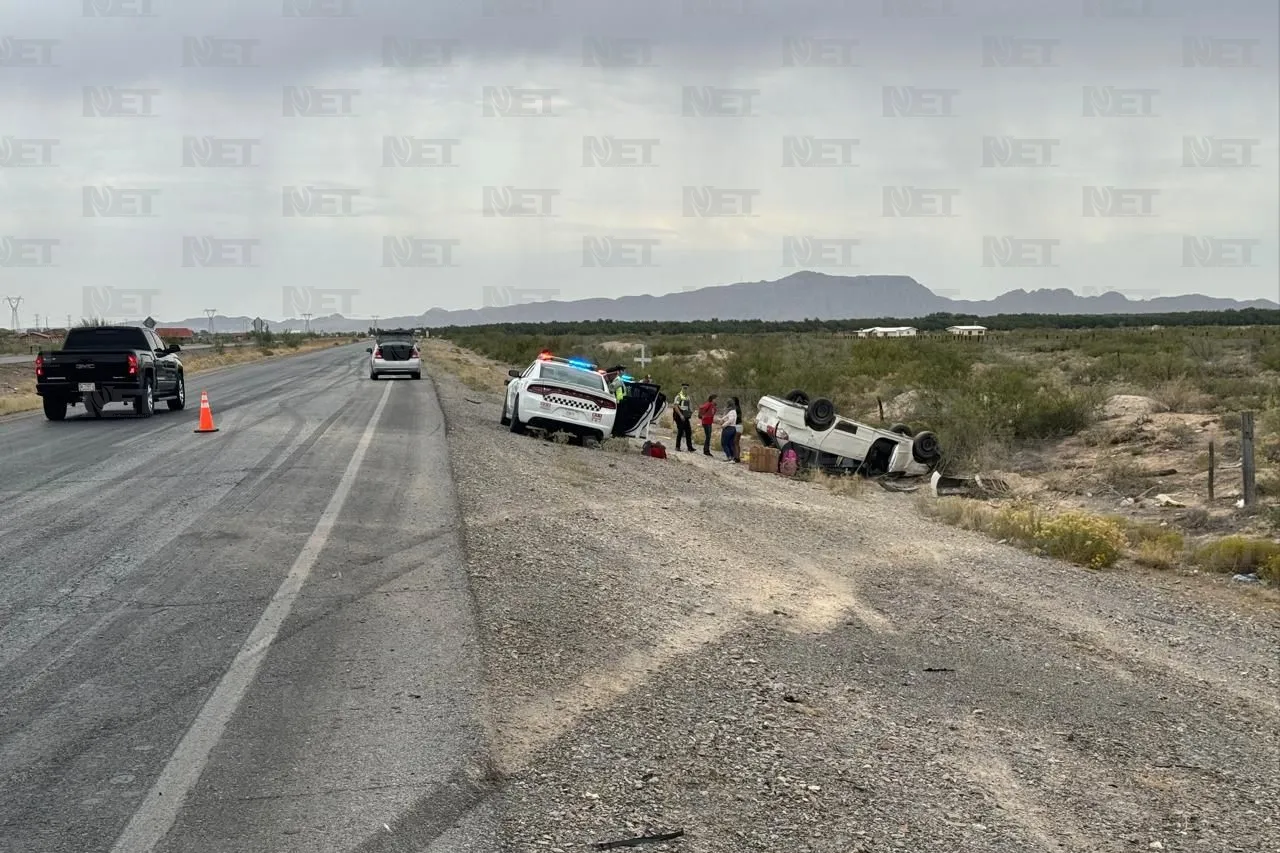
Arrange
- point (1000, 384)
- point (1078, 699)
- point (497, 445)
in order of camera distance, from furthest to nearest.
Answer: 1. point (1000, 384)
2. point (497, 445)
3. point (1078, 699)

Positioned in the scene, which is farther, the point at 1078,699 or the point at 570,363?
the point at 570,363

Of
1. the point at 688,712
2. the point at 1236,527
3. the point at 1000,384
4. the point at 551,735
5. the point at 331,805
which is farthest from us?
the point at 1000,384

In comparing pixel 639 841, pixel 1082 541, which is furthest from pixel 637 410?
pixel 639 841

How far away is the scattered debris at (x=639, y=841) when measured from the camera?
4219 millimetres

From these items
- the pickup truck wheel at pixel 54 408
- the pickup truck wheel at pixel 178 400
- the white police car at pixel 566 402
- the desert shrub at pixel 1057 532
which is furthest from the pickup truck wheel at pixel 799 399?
the pickup truck wheel at pixel 54 408

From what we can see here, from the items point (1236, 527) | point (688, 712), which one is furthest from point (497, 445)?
point (688, 712)

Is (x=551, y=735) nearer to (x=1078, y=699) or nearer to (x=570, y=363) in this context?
(x=1078, y=699)

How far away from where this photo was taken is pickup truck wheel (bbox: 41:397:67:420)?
2108 centimetres

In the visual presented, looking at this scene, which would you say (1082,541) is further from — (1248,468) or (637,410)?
(637,410)

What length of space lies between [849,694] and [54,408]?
19.5 m

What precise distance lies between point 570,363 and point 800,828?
56.3ft

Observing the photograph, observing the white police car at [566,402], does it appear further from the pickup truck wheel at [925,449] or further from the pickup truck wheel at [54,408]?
the pickup truck wheel at [54,408]

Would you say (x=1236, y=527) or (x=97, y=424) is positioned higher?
A: (x=97, y=424)

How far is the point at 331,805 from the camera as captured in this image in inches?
173
